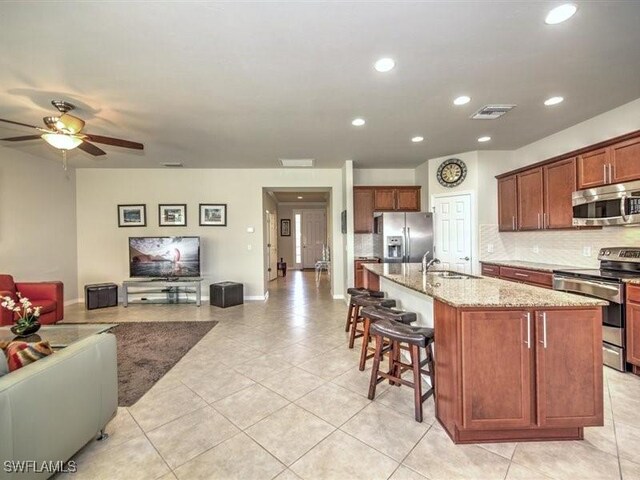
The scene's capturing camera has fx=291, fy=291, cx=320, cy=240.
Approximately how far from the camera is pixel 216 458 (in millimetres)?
1711

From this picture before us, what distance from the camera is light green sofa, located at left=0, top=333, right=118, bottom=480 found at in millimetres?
1245

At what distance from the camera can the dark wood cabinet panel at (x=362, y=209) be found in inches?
231

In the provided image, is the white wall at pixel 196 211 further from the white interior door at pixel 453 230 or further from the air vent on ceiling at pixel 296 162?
the white interior door at pixel 453 230

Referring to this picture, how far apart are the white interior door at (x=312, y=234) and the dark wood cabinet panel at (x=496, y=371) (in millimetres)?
9844

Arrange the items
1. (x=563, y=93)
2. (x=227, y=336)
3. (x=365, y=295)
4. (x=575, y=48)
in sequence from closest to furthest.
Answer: (x=575, y=48)
(x=563, y=93)
(x=365, y=295)
(x=227, y=336)

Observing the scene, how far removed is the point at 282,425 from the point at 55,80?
11.4 feet

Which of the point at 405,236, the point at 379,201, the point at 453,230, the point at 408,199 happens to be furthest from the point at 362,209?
the point at 453,230

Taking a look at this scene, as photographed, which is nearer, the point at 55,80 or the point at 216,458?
the point at 216,458

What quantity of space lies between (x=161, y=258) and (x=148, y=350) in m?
2.64

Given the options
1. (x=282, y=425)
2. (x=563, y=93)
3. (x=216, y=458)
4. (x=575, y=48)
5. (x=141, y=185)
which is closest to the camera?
(x=216, y=458)

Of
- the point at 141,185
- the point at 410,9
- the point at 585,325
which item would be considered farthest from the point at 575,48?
the point at 141,185

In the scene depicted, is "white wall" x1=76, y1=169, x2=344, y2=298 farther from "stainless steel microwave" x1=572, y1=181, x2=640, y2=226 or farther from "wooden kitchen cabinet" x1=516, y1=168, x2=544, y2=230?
"stainless steel microwave" x1=572, y1=181, x2=640, y2=226

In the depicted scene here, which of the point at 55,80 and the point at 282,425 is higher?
the point at 55,80

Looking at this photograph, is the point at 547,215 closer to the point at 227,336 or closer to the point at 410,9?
the point at 410,9
